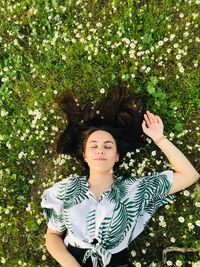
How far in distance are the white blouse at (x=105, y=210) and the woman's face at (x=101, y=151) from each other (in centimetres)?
34

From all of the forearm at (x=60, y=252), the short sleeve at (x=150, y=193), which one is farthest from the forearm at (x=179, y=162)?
the forearm at (x=60, y=252)

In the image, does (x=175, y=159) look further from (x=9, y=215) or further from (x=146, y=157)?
(x=9, y=215)

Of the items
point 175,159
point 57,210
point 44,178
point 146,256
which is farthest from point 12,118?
point 146,256

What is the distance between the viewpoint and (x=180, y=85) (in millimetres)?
3889

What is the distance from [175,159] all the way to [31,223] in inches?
90.2

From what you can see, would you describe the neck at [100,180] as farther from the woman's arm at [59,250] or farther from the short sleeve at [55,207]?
the woman's arm at [59,250]

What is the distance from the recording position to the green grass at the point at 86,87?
12.3 feet

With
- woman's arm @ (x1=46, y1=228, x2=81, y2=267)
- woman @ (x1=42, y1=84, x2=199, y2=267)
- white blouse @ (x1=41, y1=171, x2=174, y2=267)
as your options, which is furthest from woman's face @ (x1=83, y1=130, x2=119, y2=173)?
woman's arm @ (x1=46, y1=228, x2=81, y2=267)

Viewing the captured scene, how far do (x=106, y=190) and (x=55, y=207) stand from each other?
2.21 ft

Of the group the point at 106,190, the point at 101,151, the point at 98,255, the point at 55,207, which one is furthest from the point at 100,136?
the point at 98,255

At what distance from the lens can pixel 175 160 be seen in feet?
10.9

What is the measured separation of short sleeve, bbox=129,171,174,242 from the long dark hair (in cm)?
54

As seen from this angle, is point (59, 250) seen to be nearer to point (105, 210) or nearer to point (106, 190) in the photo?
point (105, 210)

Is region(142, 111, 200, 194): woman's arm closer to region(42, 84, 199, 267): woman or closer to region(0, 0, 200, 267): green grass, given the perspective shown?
region(42, 84, 199, 267): woman
